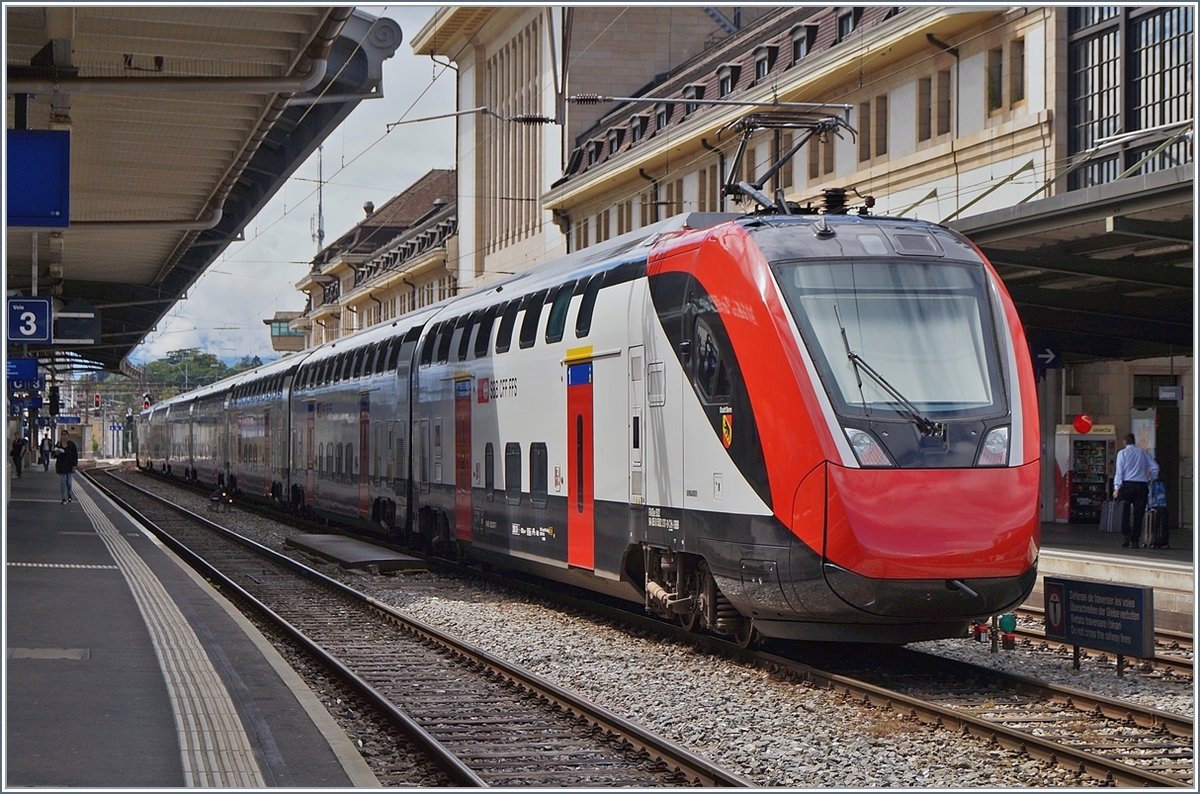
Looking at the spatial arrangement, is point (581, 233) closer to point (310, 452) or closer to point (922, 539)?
point (310, 452)

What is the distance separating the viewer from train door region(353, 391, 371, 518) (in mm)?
26500

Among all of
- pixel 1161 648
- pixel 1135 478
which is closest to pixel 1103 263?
pixel 1135 478

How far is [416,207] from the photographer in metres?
103

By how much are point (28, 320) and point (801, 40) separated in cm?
2345

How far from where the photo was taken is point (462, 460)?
66.0 feet

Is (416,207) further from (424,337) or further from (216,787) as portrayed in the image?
(216,787)

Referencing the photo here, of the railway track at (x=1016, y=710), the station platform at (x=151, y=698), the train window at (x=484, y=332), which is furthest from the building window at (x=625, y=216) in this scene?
the railway track at (x=1016, y=710)

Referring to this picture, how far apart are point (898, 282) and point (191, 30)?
8177mm

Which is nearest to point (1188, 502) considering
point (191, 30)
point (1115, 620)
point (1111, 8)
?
point (1111, 8)

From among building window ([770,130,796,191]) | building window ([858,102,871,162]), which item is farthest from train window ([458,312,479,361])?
building window ([770,130,796,191])

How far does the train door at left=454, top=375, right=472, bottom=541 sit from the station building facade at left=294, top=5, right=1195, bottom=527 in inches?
168

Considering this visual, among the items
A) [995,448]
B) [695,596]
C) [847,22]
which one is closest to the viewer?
[995,448]

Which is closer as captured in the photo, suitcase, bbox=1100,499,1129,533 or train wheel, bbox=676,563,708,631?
train wheel, bbox=676,563,708,631

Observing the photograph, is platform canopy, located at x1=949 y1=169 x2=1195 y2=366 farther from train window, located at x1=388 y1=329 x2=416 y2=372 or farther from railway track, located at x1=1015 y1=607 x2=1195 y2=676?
train window, located at x1=388 y1=329 x2=416 y2=372
